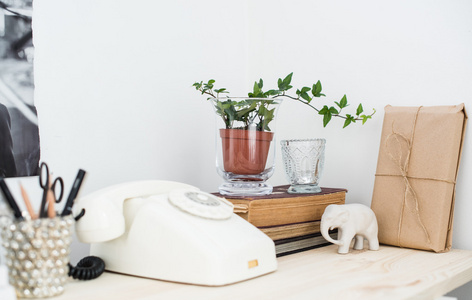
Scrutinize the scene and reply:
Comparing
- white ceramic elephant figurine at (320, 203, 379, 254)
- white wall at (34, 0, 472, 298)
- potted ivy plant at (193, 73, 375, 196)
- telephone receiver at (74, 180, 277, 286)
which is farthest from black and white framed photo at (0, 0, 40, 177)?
white ceramic elephant figurine at (320, 203, 379, 254)

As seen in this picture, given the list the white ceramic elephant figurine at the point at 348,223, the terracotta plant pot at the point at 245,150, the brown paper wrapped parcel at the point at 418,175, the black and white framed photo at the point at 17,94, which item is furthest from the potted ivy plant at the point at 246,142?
the black and white framed photo at the point at 17,94

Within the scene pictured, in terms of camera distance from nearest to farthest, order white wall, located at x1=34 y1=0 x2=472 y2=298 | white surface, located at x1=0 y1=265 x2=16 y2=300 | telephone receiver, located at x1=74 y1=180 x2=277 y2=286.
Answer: white surface, located at x1=0 y1=265 x2=16 y2=300, telephone receiver, located at x1=74 y1=180 x2=277 y2=286, white wall, located at x1=34 y1=0 x2=472 y2=298

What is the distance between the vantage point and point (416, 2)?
1036 mm

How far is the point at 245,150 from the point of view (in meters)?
0.95

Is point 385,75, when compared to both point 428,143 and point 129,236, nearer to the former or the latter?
point 428,143

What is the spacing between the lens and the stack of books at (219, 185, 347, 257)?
2.86ft

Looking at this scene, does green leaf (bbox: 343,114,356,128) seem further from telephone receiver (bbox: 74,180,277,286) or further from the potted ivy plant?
telephone receiver (bbox: 74,180,277,286)

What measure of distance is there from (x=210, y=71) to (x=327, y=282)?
0.70 meters

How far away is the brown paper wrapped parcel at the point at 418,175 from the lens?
0.93 meters

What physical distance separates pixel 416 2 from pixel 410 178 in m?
0.37

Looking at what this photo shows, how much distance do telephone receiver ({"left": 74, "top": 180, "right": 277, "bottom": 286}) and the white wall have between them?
26 cm

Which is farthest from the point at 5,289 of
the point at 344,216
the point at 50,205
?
the point at 344,216

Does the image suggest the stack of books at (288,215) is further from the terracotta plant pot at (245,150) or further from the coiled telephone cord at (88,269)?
the coiled telephone cord at (88,269)

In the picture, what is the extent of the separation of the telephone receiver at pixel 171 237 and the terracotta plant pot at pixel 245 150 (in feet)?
0.55
